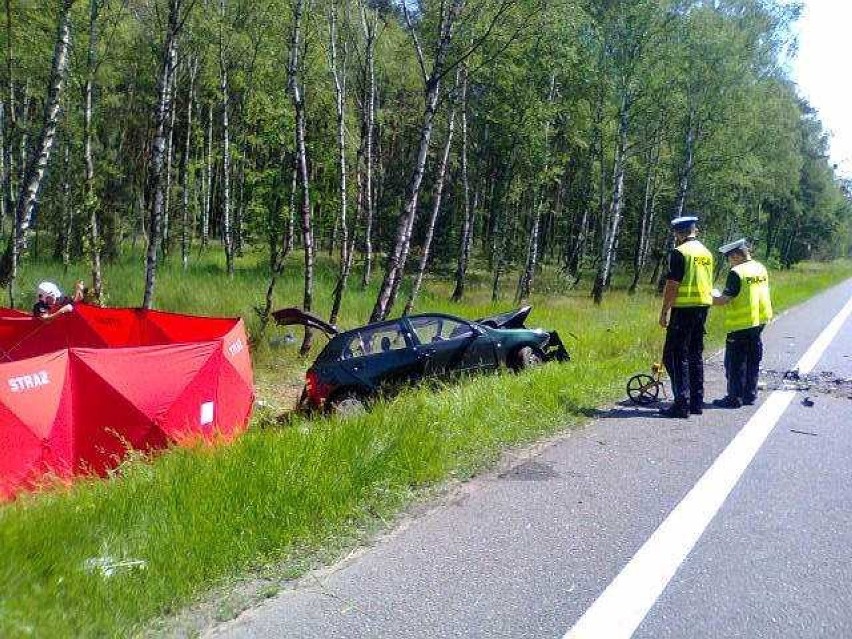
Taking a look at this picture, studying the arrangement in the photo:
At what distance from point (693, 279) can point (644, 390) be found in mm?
1218

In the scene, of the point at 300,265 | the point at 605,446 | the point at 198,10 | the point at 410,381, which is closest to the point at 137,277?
the point at 198,10

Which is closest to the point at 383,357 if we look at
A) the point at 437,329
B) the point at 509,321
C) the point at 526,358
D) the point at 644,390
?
the point at 437,329

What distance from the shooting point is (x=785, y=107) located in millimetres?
39594

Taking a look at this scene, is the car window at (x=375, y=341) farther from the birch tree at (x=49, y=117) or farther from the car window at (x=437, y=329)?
the birch tree at (x=49, y=117)

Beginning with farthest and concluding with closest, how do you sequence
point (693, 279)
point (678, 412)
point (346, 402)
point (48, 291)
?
point (48, 291) < point (346, 402) < point (693, 279) < point (678, 412)

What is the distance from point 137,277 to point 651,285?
90.1 ft

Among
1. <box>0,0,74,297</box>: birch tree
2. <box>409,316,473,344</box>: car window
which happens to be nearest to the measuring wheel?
<box>409,316,473,344</box>: car window

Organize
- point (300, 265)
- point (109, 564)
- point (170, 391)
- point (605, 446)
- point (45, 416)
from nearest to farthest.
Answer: point (109, 564)
point (605, 446)
point (45, 416)
point (170, 391)
point (300, 265)

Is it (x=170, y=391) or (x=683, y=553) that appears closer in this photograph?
(x=683, y=553)

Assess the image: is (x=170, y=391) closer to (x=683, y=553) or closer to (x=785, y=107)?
(x=683, y=553)

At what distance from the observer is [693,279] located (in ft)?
23.5

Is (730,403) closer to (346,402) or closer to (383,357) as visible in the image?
(383,357)

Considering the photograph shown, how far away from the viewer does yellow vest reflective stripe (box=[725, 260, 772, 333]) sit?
7.77 meters

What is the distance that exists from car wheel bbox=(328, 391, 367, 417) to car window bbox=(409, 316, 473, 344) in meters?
1.21
